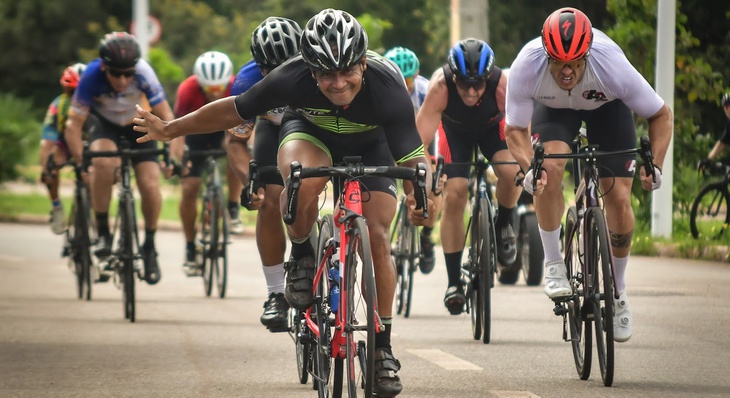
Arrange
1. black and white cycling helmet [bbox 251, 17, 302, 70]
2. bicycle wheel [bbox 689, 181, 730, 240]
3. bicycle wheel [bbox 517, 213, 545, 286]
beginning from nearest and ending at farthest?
black and white cycling helmet [bbox 251, 17, 302, 70] < bicycle wheel [bbox 517, 213, 545, 286] < bicycle wheel [bbox 689, 181, 730, 240]

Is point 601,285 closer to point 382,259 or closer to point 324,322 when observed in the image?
point 382,259

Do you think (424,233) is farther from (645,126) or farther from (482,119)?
(645,126)

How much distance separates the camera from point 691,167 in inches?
728

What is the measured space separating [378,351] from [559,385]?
1510 millimetres

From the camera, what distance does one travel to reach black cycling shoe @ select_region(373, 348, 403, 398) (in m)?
6.89

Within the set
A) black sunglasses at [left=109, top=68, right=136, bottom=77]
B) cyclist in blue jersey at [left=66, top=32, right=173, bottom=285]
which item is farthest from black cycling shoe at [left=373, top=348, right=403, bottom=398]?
black sunglasses at [left=109, top=68, right=136, bottom=77]

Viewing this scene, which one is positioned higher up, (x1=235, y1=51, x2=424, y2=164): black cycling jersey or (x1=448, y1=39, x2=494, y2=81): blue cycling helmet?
→ (x1=448, y1=39, x2=494, y2=81): blue cycling helmet

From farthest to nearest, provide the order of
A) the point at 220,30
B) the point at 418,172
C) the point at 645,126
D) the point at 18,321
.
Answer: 1. the point at 220,30
2. the point at 645,126
3. the point at 18,321
4. the point at 418,172

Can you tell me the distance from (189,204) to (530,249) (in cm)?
313

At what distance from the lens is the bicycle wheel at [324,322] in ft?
23.5

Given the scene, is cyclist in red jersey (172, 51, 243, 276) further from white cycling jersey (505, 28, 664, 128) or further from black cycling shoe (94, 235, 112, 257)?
white cycling jersey (505, 28, 664, 128)

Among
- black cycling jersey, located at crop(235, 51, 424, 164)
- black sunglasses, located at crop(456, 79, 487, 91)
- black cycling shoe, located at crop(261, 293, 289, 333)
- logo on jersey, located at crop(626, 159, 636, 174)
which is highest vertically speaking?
black sunglasses, located at crop(456, 79, 487, 91)

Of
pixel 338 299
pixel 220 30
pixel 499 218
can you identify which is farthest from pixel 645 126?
pixel 220 30

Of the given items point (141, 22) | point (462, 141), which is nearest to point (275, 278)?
point (462, 141)
